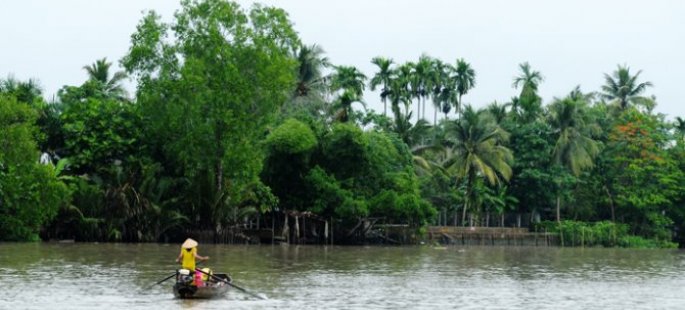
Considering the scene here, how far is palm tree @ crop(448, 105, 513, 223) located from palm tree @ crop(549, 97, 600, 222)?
3.99 meters

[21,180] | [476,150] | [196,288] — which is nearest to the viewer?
[196,288]

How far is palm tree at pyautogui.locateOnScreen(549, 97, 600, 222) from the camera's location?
225 feet

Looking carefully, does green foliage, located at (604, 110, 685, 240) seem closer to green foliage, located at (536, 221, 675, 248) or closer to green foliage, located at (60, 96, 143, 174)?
green foliage, located at (536, 221, 675, 248)

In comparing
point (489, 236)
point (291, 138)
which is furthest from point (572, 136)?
point (291, 138)

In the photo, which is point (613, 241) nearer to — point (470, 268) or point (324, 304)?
point (470, 268)

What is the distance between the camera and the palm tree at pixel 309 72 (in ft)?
232

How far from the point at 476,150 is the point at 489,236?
240 inches

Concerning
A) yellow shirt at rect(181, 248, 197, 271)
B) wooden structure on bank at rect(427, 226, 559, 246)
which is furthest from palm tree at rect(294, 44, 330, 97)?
yellow shirt at rect(181, 248, 197, 271)

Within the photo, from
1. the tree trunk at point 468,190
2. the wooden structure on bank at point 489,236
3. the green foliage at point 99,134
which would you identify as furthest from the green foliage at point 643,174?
the green foliage at point 99,134

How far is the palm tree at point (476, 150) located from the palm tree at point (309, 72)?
10097mm

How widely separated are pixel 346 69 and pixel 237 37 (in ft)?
87.9

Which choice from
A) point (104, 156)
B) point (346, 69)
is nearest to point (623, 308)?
point (104, 156)

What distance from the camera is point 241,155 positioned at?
50969 millimetres

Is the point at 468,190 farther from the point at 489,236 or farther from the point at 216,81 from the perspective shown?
the point at 216,81
